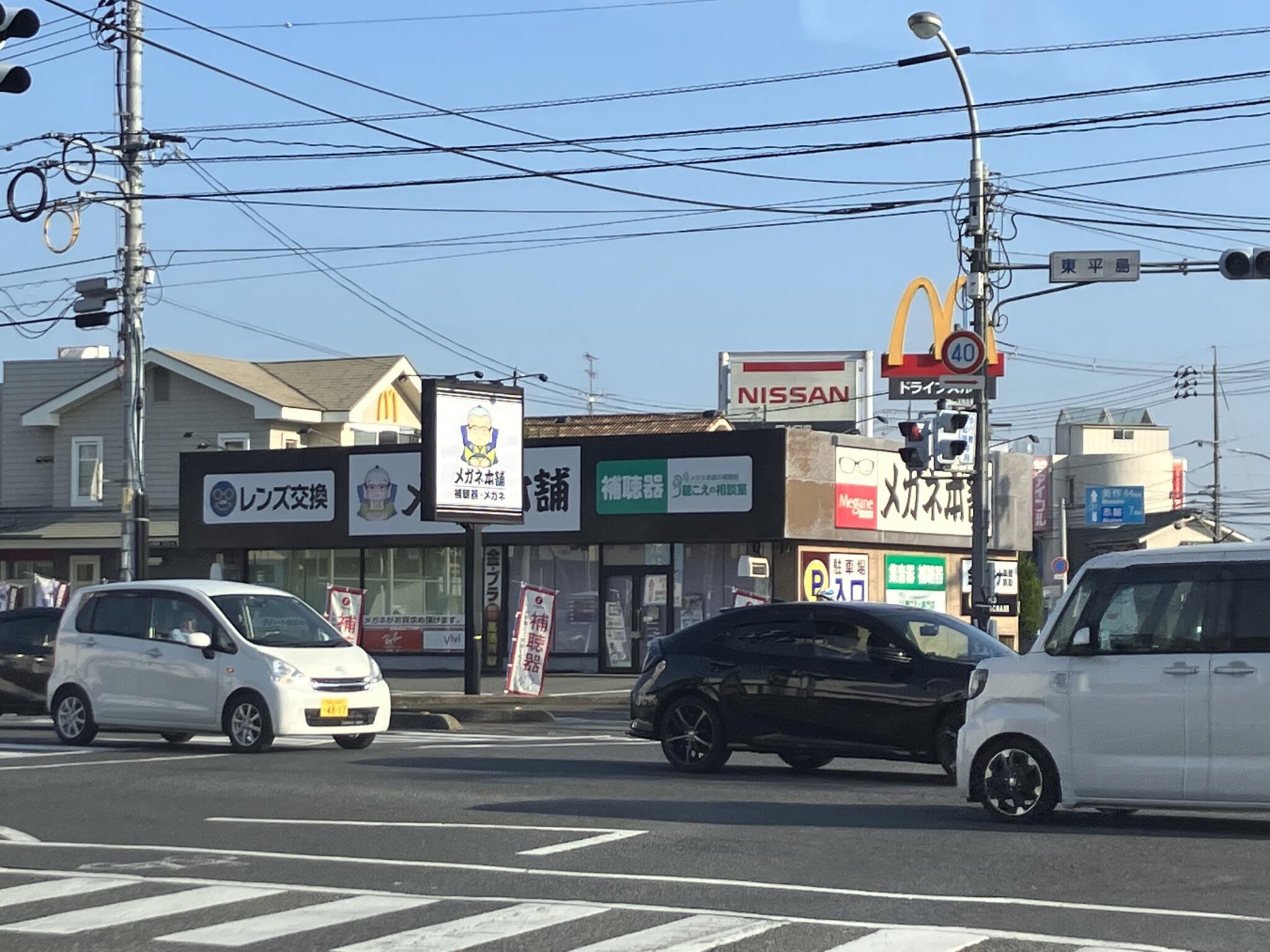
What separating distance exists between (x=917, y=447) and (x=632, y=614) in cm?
1299

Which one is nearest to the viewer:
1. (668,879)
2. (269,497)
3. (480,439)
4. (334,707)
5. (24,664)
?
(668,879)

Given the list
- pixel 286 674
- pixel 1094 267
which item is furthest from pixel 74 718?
pixel 1094 267

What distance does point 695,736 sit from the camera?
1619 cm

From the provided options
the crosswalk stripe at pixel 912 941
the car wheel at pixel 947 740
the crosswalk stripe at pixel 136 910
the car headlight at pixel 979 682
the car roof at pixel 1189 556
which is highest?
the car roof at pixel 1189 556

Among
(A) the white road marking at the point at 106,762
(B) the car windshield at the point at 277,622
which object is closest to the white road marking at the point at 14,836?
(A) the white road marking at the point at 106,762

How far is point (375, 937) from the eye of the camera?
26.2ft

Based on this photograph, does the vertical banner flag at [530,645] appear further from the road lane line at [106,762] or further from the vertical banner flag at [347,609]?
the road lane line at [106,762]

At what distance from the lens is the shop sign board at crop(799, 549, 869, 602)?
37.2 metres

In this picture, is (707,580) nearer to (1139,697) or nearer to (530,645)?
(530,645)

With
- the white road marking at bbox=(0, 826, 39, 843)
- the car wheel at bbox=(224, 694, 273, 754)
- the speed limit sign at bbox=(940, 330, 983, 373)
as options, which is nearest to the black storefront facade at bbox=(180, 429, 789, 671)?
the speed limit sign at bbox=(940, 330, 983, 373)

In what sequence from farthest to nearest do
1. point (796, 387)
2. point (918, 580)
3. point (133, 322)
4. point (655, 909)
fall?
1. point (796, 387)
2. point (918, 580)
3. point (133, 322)
4. point (655, 909)

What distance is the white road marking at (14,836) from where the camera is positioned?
460 inches

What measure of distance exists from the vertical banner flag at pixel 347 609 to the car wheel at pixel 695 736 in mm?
16936

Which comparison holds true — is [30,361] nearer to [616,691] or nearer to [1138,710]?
[616,691]
